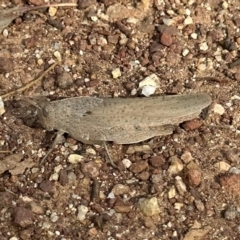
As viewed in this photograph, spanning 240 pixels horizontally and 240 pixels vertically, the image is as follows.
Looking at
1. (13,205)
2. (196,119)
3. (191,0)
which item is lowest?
(13,205)

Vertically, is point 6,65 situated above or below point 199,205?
above

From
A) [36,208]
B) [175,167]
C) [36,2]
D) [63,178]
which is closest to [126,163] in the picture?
[175,167]

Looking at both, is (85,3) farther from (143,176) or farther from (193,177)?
(193,177)

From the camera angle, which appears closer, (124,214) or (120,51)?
(124,214)

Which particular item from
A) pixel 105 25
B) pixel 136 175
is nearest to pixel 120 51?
pixel 105 25

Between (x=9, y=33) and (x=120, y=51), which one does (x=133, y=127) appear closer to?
(x=120, y=51)


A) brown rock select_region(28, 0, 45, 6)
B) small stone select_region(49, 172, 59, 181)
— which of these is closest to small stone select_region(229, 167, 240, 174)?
small stone select_region(49, 172, 59, 181)
